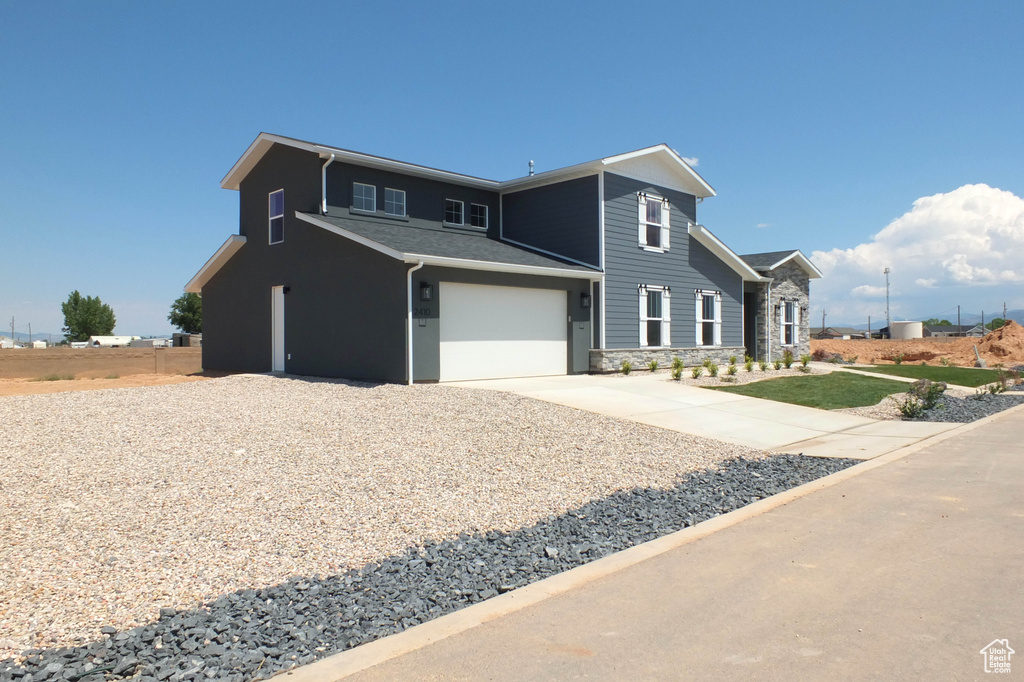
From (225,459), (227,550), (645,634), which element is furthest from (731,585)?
(225,459)

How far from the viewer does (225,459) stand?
687 cm

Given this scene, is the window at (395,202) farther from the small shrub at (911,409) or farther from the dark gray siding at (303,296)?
the small shrub at (911,409)

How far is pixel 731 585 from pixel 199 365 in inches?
952

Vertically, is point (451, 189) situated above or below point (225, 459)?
above

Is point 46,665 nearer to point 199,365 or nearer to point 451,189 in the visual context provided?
point 451,189

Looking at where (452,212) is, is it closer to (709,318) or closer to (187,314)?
(709,318)

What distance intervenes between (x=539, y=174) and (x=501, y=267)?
492 centimetres

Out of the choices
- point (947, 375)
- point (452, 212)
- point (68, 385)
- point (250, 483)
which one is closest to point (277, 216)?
point (452, 212)

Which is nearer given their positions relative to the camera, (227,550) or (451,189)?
(227,550)

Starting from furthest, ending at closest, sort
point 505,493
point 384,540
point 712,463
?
point 712,463 → point 505,493 → point 384,540

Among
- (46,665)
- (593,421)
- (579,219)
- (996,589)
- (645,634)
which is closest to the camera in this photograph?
(46,665)

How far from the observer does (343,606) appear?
12.8 ft

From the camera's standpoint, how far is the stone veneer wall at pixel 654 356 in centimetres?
1780

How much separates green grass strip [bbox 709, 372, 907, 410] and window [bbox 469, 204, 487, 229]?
29.2ft
